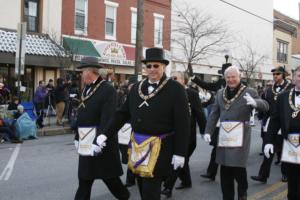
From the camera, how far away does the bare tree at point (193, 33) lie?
2958 centimetres

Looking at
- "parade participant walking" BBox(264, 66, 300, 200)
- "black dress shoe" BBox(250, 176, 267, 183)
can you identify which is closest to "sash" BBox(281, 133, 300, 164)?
"parade participant walking" BBox(264, 66, 300, 200)

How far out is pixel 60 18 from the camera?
845 inches

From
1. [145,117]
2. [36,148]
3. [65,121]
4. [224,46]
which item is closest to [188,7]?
[224,46]

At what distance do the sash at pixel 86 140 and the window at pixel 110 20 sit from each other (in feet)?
63.0

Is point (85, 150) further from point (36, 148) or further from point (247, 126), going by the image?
point (36, 148)

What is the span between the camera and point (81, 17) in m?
22.7

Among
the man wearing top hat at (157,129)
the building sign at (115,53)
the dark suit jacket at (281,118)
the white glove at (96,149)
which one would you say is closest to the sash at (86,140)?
the white glove at (96,149)

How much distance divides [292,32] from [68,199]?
147 ft

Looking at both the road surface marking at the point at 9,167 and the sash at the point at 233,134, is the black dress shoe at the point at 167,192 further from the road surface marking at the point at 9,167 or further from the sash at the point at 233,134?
the road surface marking at the point at 9,167

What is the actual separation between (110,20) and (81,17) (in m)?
2.16

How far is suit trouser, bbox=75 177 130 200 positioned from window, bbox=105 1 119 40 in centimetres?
1922

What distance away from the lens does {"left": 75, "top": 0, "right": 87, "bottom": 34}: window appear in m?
22.4

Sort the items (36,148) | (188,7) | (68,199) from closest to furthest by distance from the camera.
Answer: (68,199) → (36,148) → (188,7)

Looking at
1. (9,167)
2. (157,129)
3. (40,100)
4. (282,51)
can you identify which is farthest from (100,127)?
(282,51)
